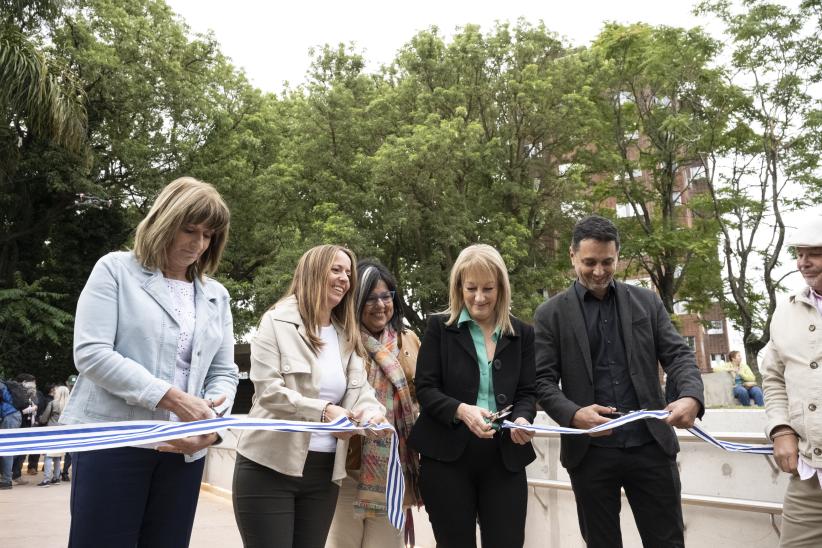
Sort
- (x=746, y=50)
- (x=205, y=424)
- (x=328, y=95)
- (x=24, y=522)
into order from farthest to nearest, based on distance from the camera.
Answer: (x=328, y=95) < (x=746, y=50) < (x=24, y=522) < (x=205, y=424)

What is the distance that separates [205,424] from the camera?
2.69 meters

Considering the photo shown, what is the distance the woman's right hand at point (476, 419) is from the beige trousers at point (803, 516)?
4.31 ft

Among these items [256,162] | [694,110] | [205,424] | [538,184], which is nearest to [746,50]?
[694,110]

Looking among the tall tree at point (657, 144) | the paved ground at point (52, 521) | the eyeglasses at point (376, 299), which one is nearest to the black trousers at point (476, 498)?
the eyeglasses at point (376, 299)

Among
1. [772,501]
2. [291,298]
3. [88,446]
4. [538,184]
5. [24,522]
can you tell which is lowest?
[24,522]

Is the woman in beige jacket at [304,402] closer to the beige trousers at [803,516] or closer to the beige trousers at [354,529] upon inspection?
the beige trousers at [354,529]

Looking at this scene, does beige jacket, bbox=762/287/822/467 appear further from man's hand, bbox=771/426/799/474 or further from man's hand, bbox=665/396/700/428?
man's hand, bbox=665/396/700/428

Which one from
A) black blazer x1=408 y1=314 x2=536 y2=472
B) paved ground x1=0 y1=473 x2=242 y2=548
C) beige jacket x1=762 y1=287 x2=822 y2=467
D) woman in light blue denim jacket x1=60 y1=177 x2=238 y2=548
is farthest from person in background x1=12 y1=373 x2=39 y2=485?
beige jacket x1=762 y1=287 x2=822 y2=467

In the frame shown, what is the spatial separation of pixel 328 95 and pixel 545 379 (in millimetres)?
20604

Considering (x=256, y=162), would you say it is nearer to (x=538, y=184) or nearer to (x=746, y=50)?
(x=538, y=184)

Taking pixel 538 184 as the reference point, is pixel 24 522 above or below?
below

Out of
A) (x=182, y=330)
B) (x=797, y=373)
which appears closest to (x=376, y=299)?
(x=182, y=330)

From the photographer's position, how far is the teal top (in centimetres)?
364

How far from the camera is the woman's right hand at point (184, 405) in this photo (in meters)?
2.64
